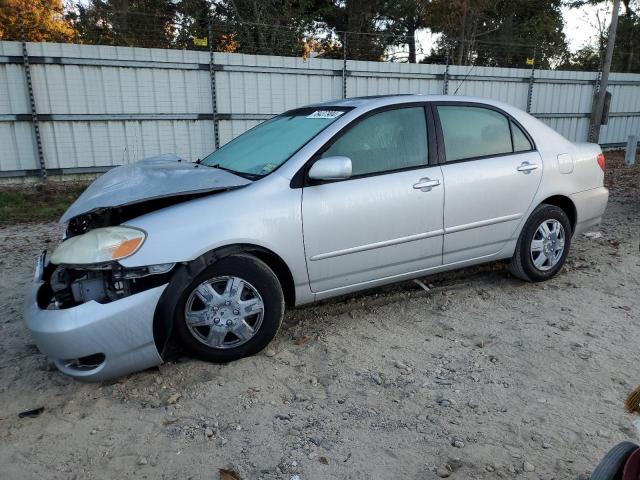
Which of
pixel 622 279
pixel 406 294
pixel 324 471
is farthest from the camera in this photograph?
pixel 622 279

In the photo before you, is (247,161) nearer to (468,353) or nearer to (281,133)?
(281,133)

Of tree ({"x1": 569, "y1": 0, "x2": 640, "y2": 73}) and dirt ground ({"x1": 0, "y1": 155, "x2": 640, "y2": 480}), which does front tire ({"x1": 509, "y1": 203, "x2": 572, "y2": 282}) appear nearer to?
dirt ground ({"x1": 0, "y1": 155, "x2": 640, "y2": 480})

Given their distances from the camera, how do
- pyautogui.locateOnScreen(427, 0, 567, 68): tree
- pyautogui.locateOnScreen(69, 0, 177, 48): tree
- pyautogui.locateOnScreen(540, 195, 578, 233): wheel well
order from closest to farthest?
pyautogui.locateOnScreen(540, 195, 578, 233): wheel well < pyautogui.locateOnScreen(69, 0, 177, 48): tree < pyautogui.locateOnScreen(427, 0, 567, 68): tree

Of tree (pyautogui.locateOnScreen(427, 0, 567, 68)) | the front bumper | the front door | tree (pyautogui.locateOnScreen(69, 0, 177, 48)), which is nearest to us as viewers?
the front bumper

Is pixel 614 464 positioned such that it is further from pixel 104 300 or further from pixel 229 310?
pixel 104 300

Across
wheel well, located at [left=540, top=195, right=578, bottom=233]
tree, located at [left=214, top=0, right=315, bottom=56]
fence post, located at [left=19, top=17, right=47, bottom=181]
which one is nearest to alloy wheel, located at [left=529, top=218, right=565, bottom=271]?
wheel well, located at [left=540, top=195, right=578, bottom=233]

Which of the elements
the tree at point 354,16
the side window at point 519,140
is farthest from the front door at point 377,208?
the tree at point 354,16

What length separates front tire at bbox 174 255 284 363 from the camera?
9.73ft

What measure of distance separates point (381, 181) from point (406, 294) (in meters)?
1.16

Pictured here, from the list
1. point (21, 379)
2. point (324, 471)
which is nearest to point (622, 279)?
point (324, 471)

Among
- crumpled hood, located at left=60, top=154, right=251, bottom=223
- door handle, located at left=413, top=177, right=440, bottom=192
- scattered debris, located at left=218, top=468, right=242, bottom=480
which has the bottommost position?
scattered debris, located at left=218, top=468, right=242, bottom=480

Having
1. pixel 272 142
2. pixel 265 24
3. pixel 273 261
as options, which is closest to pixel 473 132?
pixel 272 142

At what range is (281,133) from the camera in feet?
12.6

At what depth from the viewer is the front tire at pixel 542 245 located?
167 inches
